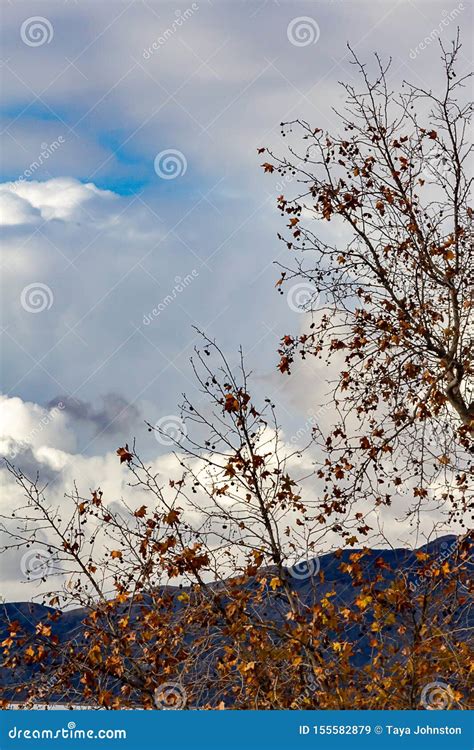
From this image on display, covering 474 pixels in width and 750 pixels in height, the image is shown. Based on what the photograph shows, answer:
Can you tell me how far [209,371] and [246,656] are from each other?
93.3 inches

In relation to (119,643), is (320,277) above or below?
above

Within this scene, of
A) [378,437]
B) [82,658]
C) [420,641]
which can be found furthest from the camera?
[378,437]

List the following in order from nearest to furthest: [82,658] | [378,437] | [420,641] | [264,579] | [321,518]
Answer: [420,641]
[264,579]
[82,658]
[321,518]
[378,437]

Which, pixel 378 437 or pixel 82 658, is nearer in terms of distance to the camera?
pixel 82 658

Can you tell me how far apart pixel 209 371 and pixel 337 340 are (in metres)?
2.81

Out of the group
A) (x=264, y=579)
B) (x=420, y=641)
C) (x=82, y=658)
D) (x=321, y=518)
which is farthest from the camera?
(x=321, y=518)

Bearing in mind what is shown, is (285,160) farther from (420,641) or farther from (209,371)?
(420,641)

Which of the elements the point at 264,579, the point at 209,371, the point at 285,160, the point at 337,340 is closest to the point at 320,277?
the point at 337,340

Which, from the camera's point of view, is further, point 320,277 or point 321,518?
point 320,277

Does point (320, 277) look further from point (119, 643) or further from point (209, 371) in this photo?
point (119, 643)

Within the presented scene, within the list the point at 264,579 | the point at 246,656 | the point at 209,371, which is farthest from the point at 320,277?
the point at 246,656

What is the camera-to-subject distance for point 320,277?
30.3 feet

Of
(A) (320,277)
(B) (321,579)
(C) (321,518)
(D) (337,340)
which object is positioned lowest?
(B) (321,579)

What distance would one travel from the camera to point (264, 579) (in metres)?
6.54
